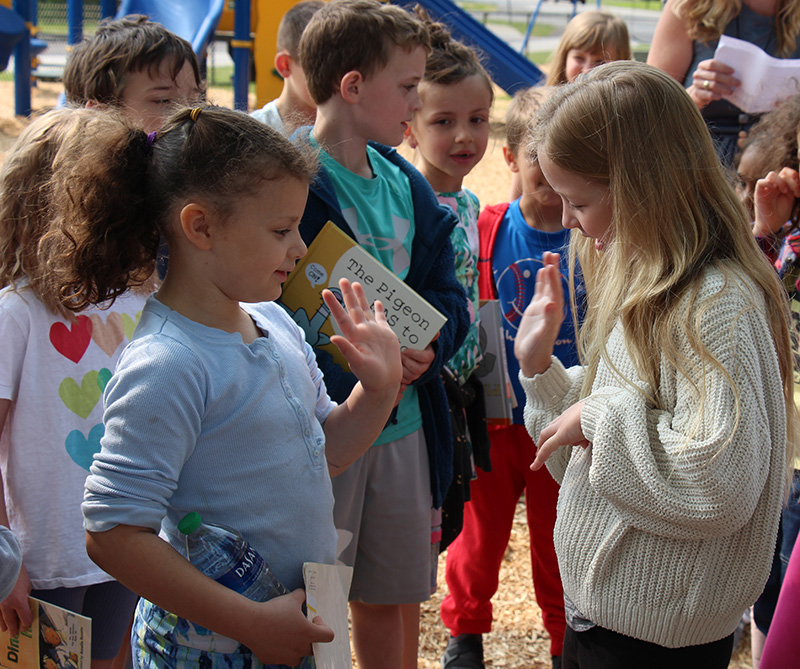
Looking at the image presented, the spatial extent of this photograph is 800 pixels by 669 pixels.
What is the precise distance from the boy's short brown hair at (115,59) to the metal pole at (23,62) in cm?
853

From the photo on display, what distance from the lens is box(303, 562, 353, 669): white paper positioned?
143cm

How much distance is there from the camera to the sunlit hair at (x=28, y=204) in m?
1.80

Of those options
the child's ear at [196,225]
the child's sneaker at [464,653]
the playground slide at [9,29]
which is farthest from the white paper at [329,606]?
the playground slide at [9,29]

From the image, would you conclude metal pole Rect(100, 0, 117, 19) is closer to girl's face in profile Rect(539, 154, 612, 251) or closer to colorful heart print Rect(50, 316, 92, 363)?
colorful heart print Rect(50, 316, 92, 363)

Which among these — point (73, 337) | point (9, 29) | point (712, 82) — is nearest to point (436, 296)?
point (73, 337)

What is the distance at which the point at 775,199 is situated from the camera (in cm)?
261

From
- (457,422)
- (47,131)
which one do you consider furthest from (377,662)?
(47,131)

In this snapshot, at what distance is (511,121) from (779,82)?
3.72 ft

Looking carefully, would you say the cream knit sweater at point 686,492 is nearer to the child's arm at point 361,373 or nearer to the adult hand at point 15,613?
the child's arm at point 361,373

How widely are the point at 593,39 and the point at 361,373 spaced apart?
3.18 m

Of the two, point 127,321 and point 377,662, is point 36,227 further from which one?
point 377,662

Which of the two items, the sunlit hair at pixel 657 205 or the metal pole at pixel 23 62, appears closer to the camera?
the sunlit hair at pixel 657 205

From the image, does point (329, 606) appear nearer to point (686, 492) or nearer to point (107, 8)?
point (686, 492)

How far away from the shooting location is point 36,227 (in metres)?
1.80
